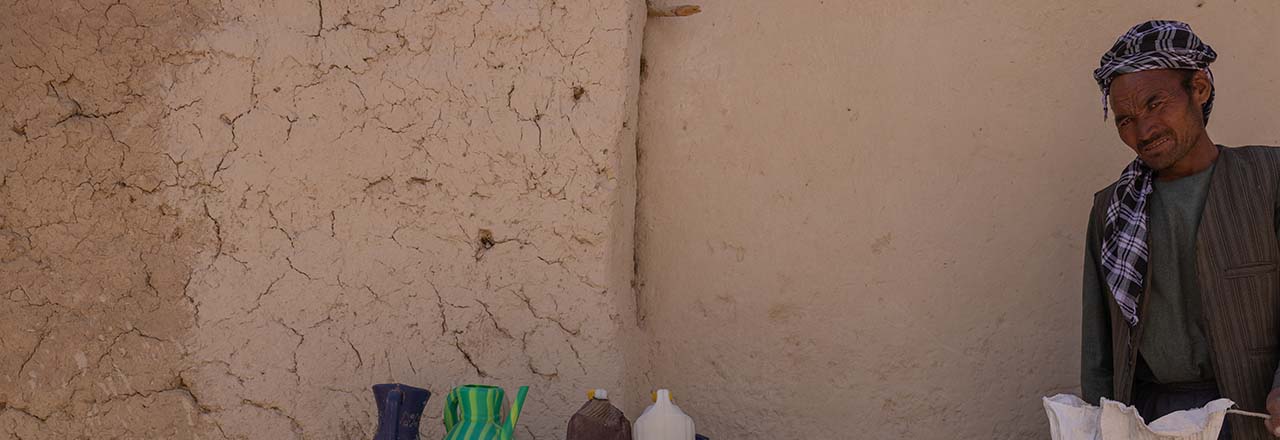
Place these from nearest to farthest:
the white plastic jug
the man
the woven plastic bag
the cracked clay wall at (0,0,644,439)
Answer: the woven plastic bag
the man
the white plastic jug
the cracked clay wall at (0,0,644,439)

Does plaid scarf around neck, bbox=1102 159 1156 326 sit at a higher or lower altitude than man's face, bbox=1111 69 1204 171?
lower

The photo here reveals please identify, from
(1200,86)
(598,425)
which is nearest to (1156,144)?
(1200,86)

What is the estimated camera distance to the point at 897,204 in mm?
3064

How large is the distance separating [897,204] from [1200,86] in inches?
32.9

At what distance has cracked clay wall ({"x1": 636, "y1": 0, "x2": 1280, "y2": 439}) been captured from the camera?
305 centimetres

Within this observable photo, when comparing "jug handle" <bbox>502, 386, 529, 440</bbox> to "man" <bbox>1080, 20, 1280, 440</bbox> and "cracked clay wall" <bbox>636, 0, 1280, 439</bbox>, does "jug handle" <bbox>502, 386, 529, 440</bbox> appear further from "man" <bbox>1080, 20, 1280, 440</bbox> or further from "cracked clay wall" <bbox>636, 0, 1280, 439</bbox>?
"man" <bbox>1080, 20, 1280, 440</bbox>

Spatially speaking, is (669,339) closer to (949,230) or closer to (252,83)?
(949,230)

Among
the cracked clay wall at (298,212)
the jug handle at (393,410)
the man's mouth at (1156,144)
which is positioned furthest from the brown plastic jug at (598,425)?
the man's mouth at (1156,144)

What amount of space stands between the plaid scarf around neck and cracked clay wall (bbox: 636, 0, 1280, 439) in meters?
0.55

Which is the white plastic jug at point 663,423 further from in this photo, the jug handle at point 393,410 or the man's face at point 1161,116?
the man's face at point 1161,116

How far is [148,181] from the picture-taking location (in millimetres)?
2871

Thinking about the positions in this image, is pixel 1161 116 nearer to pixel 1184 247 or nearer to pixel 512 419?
pixel 1184 247

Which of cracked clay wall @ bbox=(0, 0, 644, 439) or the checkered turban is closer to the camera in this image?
the checkered turban


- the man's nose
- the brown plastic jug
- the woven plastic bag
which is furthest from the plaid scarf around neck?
the brown plastic jug
